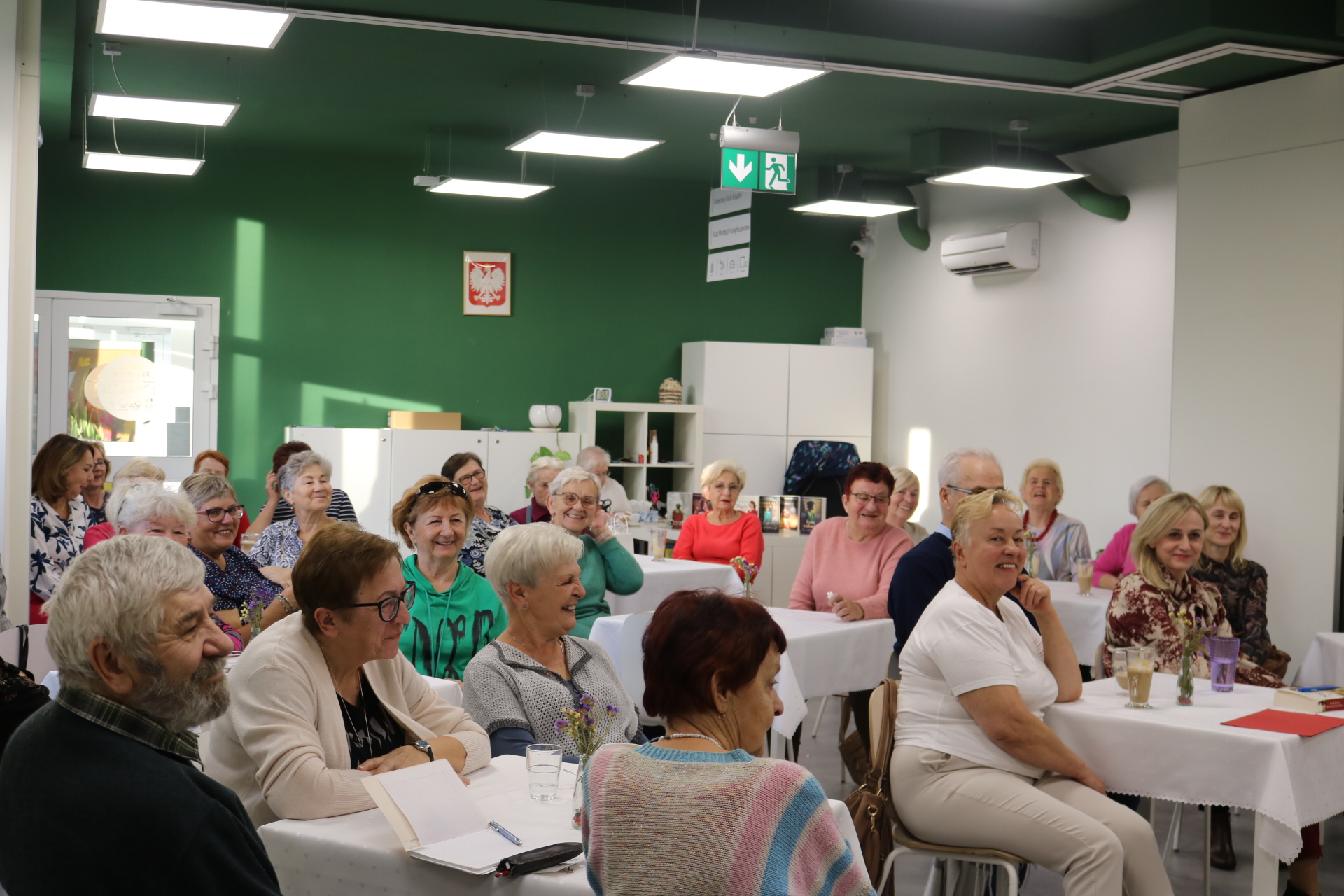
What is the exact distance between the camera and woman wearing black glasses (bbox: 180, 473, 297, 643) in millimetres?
4520

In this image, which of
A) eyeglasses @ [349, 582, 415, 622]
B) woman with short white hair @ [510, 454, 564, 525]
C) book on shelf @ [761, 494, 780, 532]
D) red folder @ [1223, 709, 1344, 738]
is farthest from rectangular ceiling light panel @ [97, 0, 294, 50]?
book on shelf @ [761, 494, 780, 532]

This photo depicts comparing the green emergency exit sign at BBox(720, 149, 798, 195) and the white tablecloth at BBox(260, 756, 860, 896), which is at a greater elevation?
the green emergency exit sign at BBox(720, 149, 798, 195)

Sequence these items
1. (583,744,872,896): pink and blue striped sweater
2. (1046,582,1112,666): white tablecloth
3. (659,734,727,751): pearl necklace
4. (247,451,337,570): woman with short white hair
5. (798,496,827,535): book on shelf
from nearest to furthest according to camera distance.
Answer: (583,744,872,896): pink and blue striped sweater < (659,734,727,751): pearl necklace < (247,451,337,570): woman with short white hair < (1046,582,1112,666): white tablecloth < (798,496,827,535): book on shelf

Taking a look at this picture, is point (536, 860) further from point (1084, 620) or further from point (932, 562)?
point (1084, 620)

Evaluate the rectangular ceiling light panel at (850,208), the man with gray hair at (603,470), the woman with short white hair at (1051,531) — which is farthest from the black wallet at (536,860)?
the rectangular ceiling light panel at (850,208)

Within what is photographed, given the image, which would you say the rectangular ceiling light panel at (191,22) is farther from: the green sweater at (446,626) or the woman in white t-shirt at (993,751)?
the woman in white t-shirt at (993,751)

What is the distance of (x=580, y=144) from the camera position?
732 cm

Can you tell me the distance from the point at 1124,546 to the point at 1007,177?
103 inches

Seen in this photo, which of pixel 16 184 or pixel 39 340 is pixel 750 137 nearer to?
pixel 16 184

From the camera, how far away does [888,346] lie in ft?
36.9

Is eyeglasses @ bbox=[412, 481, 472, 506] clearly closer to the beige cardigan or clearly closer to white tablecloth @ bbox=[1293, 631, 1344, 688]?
the beige cardigan

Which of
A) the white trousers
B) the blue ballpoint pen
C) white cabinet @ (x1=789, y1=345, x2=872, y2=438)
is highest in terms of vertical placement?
white cabinet @ (x1=789, y1=345, x2=872, y2=438)

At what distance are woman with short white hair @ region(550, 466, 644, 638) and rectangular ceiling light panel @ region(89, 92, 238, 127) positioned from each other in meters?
3.06

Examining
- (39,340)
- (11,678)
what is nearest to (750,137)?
(11,678)
